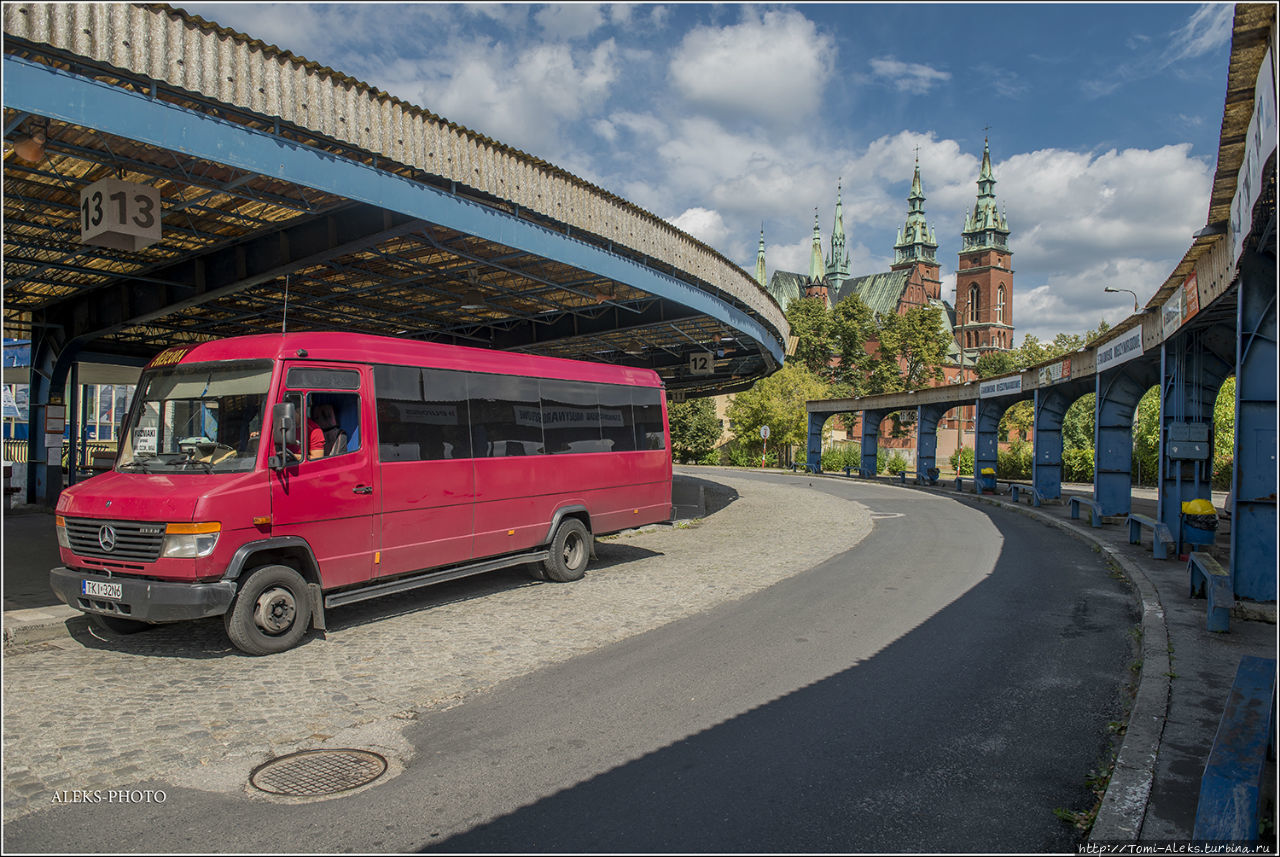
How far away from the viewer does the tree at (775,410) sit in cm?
5941

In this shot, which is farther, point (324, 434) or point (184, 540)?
point (324, 434)

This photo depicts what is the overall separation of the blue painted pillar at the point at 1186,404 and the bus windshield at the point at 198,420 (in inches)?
542

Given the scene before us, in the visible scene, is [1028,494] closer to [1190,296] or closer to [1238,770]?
[1190,296]

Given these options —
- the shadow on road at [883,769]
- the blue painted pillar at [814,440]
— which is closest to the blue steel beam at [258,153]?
the shadow on road at [883,769]

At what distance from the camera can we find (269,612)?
773 centimetres

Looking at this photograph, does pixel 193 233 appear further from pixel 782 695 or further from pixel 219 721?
pixel 782 695

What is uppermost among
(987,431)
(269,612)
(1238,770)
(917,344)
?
(917,344)

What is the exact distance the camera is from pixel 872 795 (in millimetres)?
4758

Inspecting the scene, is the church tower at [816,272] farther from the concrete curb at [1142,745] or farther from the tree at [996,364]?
the concrete curb at [1142,745]

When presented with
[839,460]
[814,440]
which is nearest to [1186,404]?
[814,440]

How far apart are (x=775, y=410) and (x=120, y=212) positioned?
174 feet

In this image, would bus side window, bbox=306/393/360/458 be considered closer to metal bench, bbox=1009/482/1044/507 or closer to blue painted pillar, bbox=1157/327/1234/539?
blue painted pillar, bbox=1157/327/1234/539

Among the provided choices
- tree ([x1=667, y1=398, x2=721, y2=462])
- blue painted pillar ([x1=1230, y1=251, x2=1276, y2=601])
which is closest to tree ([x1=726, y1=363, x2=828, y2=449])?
tree ([x1=667, y1=398, x2=721, y2=462])

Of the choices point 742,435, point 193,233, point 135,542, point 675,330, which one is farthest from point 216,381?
point 742,435
